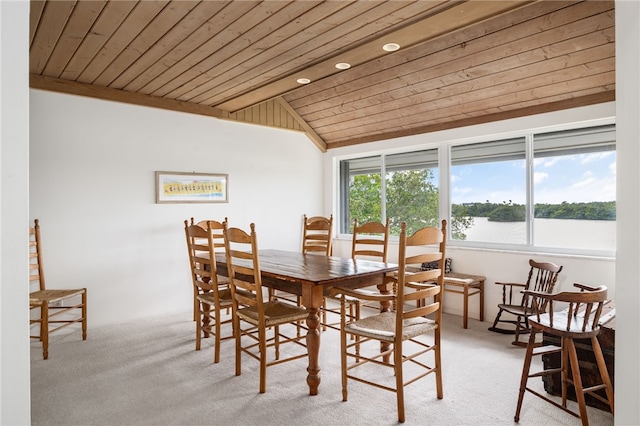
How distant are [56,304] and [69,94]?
206cm

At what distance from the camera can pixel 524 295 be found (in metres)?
3.55

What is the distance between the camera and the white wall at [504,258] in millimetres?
3607

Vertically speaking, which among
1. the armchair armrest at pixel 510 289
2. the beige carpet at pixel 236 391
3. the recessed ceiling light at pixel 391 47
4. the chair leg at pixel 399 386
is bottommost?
the beige carpet at pixel 236 391

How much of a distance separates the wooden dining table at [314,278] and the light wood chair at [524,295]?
1159mm

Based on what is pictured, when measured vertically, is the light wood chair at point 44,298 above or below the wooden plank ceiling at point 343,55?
below

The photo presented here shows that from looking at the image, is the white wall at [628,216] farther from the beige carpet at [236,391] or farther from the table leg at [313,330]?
the table leg at [313,330]

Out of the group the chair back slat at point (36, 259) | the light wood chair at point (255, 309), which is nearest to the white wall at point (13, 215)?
the light wood chair at point (255, 309)

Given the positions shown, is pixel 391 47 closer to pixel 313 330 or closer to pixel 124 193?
pixel 313 330

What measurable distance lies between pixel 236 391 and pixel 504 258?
298 centimetres

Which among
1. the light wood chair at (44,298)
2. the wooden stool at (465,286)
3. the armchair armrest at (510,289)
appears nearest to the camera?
the light wood chair at (44,298)

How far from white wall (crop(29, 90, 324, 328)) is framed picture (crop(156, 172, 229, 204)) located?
7 centimetres

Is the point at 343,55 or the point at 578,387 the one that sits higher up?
the point at 343,55

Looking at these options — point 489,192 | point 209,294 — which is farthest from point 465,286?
point 209,294

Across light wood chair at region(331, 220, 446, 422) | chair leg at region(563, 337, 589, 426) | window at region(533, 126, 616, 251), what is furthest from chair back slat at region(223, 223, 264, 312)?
window at region(533, 126, 616, 251)
